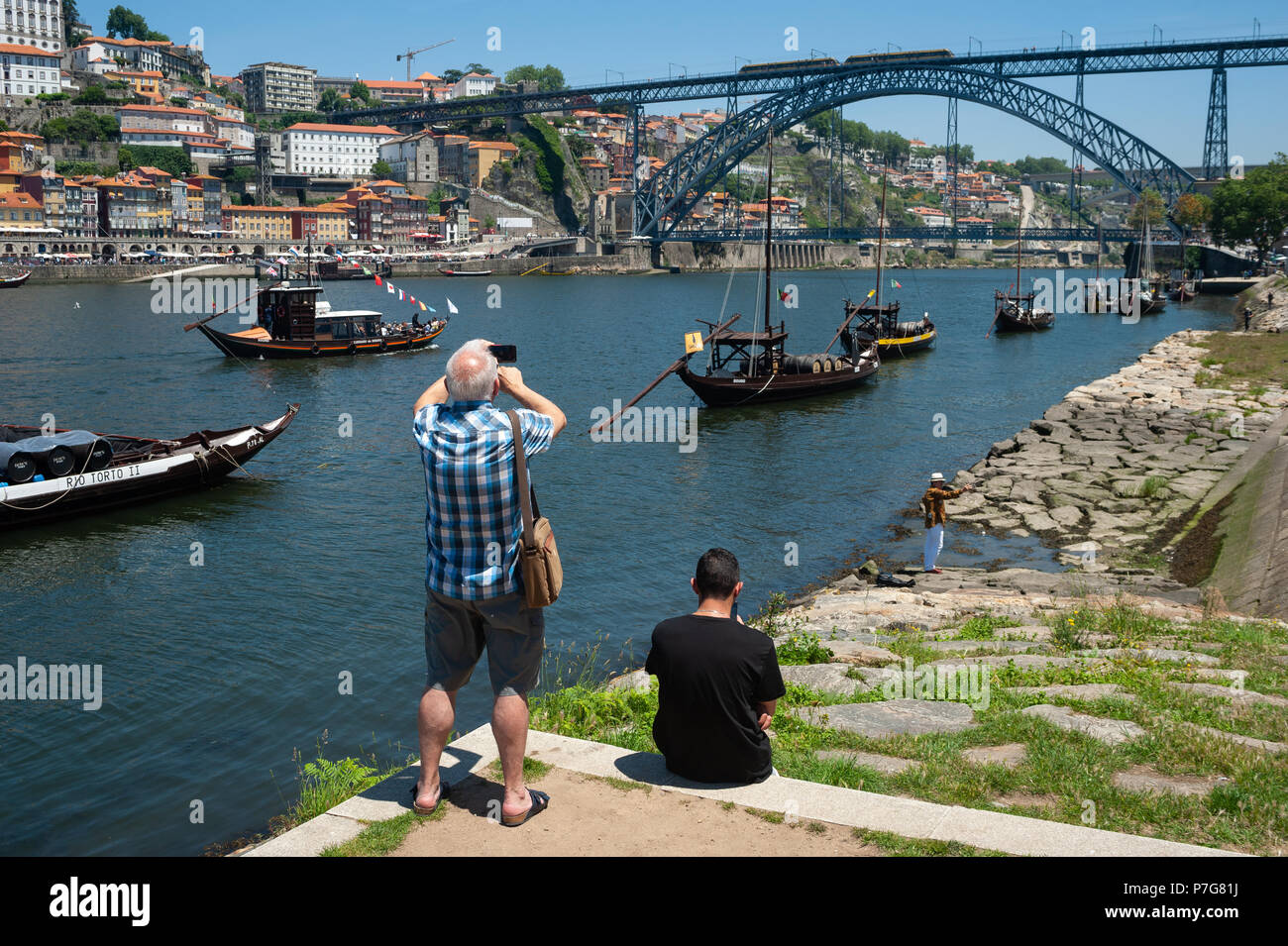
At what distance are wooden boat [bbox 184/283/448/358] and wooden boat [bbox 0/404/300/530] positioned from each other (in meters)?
23.0

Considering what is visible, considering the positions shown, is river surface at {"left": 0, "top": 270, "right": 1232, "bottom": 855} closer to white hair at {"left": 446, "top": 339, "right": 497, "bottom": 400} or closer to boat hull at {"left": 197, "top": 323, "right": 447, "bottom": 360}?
boat hull at {"left": 197, "top": 323, "right": 447, "bottom": 360}

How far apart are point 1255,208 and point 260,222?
9751cm

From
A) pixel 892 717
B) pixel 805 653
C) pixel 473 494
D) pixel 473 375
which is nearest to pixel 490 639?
A: pixel 473 494

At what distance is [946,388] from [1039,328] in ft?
83.3

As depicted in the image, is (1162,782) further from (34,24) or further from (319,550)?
(34,24)

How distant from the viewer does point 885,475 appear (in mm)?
23734

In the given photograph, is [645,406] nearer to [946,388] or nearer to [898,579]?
[946,388]

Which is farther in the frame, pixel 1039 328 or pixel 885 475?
pixel 1039 328

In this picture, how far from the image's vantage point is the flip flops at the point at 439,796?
15.8 ft

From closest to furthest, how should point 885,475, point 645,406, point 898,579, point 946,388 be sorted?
point 898,579 → point 885,475 → point 645,406 → point 946,388

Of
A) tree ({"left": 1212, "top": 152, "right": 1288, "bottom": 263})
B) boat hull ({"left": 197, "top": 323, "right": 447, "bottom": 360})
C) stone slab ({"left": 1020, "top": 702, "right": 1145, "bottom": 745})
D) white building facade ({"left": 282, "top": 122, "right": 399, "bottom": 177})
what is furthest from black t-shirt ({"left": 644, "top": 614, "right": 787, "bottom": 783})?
white building facade ({"left": 282, "top": 122, "right": 399, "bottom": 177})

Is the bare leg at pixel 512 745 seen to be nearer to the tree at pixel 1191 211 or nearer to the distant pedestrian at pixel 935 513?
the distant pedestrian at pixel 935 513

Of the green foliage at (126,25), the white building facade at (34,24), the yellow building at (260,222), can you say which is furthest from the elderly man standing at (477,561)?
the green foliage at (126,25)
